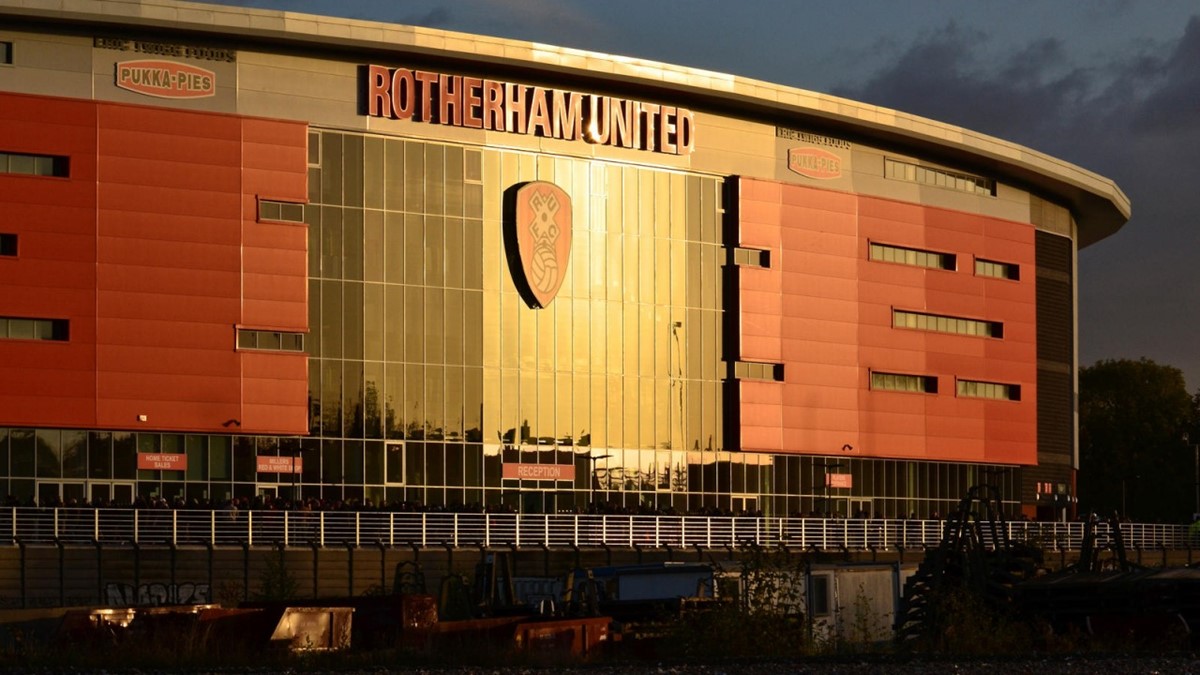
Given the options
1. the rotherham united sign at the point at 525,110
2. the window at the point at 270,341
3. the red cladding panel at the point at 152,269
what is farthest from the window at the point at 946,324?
the red cladding panel at the point at 152,269

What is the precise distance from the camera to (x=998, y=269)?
295 ft

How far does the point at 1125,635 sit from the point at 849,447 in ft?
154

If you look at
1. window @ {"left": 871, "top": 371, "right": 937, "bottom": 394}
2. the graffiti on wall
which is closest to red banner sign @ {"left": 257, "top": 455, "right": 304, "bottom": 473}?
the graffiti on wall

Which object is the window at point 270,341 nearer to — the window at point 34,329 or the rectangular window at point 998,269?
the window at point 34,329

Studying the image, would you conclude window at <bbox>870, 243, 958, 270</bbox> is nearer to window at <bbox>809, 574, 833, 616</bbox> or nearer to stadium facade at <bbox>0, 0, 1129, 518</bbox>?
stadium facade at <bbox>0, 0, 1129, 518</bbox>

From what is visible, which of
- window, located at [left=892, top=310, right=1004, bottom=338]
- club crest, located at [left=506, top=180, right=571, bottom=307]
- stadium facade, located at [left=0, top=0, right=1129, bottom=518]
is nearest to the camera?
stadium facade, located at [left=0, top=0, right=1129, bottom=518]

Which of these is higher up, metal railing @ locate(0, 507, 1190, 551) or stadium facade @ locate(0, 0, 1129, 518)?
stadium facade @ locate(0, 0, 1129, 518)

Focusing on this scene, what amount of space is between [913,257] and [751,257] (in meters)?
9.98

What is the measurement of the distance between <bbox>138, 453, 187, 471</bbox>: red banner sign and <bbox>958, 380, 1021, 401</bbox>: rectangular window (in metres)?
38.0

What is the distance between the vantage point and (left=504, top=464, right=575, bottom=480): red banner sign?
7325 cm

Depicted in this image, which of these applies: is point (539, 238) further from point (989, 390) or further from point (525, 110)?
point (989, 390)

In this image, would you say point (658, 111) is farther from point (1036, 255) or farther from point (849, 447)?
point (1036, 255)

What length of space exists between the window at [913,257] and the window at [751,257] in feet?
20.7

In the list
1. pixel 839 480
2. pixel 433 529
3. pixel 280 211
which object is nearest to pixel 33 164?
pixel 280 211
